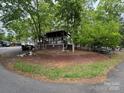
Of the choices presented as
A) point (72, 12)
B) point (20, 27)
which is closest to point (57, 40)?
point (20, 27)

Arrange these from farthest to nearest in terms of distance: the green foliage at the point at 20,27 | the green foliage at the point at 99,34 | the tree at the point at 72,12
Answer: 1. the green foliage at the point at 20,27
2. the green foliage at the point at 99,34
3. the tree at the point at 72,12

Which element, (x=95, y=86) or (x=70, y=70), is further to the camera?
(x=70, y=70)

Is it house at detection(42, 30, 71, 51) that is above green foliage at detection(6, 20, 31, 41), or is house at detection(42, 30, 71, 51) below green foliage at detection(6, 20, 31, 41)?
below

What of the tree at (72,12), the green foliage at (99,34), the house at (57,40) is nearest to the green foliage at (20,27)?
the house at (57,40)

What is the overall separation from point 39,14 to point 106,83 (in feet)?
69.1

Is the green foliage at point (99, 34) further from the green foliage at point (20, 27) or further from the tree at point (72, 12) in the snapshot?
the green foliage at point (20, 27)

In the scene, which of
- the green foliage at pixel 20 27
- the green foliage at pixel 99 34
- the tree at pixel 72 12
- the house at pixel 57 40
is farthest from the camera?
the green foliage at pixel 20 27

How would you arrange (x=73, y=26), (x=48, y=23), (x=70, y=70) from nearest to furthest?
1. (x=70, y=70)
2. (x=73, y=26)
3. (x=48, y=23)

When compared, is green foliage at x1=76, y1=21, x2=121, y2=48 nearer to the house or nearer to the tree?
the tree

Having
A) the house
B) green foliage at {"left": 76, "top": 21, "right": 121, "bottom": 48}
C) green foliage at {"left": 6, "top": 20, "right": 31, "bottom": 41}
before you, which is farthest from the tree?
green foliage at {"left": 6, "top": 20, "right": 31, "bottom": 41}

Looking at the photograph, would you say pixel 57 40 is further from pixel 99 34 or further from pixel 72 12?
pixel 72 12

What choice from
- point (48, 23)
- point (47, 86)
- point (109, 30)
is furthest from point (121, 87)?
point (48, 23)

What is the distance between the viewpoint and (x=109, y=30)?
28750 mm

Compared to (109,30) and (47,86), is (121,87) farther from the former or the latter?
→ (109,30)
